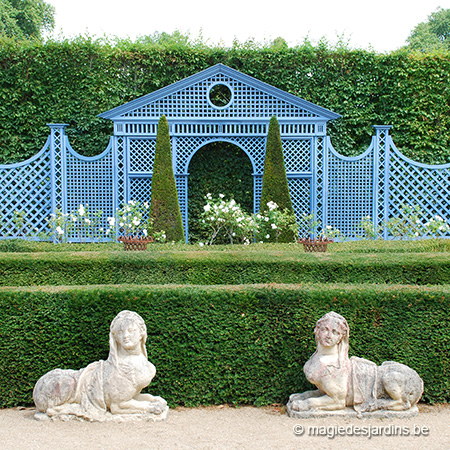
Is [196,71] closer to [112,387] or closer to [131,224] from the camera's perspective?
[131,224]

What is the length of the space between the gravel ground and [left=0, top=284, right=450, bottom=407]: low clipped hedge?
255 millimetres

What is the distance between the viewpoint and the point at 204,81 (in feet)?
32.5

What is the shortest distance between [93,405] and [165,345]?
689 mm

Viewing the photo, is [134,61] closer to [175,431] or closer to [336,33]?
[336,33]

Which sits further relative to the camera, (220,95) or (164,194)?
(220,95)

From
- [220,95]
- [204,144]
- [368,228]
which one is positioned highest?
[220,95]

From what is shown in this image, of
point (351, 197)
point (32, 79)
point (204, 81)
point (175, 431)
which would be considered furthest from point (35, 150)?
point (175, 431)

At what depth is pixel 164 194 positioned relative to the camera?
30.5 ft

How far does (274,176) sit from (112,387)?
6611mm

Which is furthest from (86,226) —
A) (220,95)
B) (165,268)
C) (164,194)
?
(165,268)

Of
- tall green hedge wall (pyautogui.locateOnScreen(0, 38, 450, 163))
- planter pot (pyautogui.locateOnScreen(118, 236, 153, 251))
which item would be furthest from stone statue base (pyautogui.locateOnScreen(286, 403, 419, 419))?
tall green hedge wall (pyautogui.locateOnScreen(0, 38, 450, 163))

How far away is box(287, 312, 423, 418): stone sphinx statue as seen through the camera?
→ 3.58 meters

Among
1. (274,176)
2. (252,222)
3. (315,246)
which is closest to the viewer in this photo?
(315,246)

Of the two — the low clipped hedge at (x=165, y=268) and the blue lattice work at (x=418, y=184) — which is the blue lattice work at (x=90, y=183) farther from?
the blue lattice work at (x=418, y=184)
